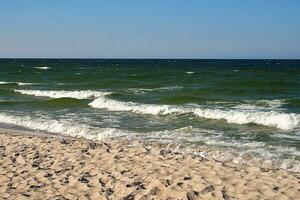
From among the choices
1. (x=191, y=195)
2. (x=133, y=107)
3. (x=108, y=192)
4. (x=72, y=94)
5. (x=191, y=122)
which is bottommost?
(x=72, y=94)

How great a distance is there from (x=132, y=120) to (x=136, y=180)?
10.4 metres

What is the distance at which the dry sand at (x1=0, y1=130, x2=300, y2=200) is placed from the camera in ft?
23.3

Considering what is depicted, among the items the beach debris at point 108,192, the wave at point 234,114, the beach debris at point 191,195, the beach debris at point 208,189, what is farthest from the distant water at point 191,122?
the beach debris at point 108,192

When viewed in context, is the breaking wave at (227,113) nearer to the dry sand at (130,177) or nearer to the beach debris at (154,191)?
the dry sand at (130,177)

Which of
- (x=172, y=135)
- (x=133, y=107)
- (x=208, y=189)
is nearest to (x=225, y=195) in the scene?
(x=208, y=189)

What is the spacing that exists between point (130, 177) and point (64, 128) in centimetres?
827

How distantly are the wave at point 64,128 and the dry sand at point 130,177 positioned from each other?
392 centimetres

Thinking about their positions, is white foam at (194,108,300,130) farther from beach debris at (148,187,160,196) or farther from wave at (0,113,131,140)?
beach debris at (148,187,160,196)

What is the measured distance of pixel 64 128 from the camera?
15.9m

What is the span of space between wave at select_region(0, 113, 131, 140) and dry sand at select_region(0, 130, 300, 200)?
392cm

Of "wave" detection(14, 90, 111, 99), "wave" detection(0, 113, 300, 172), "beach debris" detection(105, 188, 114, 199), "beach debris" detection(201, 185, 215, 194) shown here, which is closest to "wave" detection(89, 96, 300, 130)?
"wave" detection(0, 113, 300, 172)

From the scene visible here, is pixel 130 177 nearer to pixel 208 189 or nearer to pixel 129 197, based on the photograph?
pixel 129 197

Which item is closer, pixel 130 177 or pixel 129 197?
pixel 129 197

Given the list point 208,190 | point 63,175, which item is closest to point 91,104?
point 63,175
